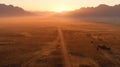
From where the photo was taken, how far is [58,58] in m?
23.8

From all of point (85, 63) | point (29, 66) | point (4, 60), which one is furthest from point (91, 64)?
point (4, 60)

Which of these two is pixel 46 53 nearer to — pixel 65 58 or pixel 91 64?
pixel 65 58

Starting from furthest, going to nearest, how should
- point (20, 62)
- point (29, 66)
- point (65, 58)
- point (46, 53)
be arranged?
point (46, 53) → point (65, 58) → point (20, 62) → point (29, 66)

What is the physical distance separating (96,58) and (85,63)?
2799 mm

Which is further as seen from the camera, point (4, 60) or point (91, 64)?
point (4, 60)

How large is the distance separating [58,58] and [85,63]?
296 centimetres

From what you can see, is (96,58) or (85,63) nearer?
(85,63)

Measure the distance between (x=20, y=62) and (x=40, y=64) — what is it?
1.94m

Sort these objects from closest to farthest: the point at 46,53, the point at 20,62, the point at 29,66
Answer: the point at 29,66
the point at 20,62
the point at 46,53

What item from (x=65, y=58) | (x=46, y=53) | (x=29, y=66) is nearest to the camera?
(x=29, y=66)

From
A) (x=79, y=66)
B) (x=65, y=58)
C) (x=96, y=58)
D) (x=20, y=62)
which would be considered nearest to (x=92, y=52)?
(x=96, y=58)

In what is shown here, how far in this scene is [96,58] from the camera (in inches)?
964

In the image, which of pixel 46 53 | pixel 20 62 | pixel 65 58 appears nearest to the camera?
pixel 20 62

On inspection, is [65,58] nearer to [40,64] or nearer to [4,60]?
[40,64]
